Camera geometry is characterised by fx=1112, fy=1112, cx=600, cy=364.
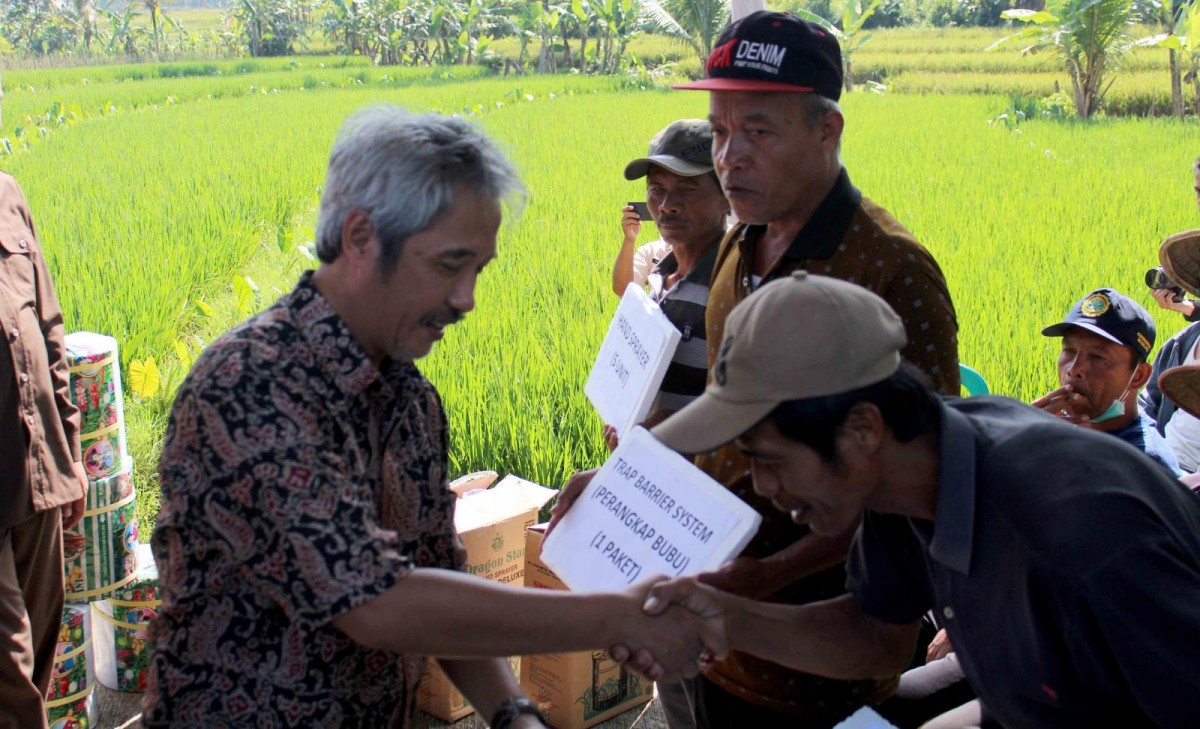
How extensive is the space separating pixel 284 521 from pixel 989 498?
3.03 ft

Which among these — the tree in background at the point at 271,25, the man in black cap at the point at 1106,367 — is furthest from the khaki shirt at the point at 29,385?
the tree in background at the point at 271,25

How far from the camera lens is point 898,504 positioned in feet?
5.30

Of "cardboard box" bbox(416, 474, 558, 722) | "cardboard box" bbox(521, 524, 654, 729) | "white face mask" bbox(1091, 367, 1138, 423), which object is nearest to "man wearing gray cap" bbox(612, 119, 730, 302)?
"cardboard box" bbox(416, 474, 558, 722)

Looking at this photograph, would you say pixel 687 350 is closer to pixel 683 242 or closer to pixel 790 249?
pixel 683 242

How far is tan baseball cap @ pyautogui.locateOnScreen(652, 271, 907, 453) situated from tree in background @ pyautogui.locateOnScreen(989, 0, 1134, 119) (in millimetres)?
15185

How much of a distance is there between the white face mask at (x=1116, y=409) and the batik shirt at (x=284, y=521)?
2.21 meters

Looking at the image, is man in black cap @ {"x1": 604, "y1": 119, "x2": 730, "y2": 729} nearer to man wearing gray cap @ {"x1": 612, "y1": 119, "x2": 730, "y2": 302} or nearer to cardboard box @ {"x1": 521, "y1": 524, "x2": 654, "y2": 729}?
man wearing gray cap @ {"x1": 612, "y1": 119, "x2": 730, "y2": 302}

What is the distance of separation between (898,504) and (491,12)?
41.3m

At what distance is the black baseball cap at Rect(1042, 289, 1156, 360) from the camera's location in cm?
314

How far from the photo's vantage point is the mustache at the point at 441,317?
1.59 meters

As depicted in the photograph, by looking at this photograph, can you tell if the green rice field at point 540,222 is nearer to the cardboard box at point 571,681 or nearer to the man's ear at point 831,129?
the man's ear at point 831,129

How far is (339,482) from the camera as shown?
1442mm

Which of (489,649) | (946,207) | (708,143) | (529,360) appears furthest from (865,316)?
(946,207)

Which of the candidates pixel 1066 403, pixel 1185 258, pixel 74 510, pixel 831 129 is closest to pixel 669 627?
pixel 831 129
